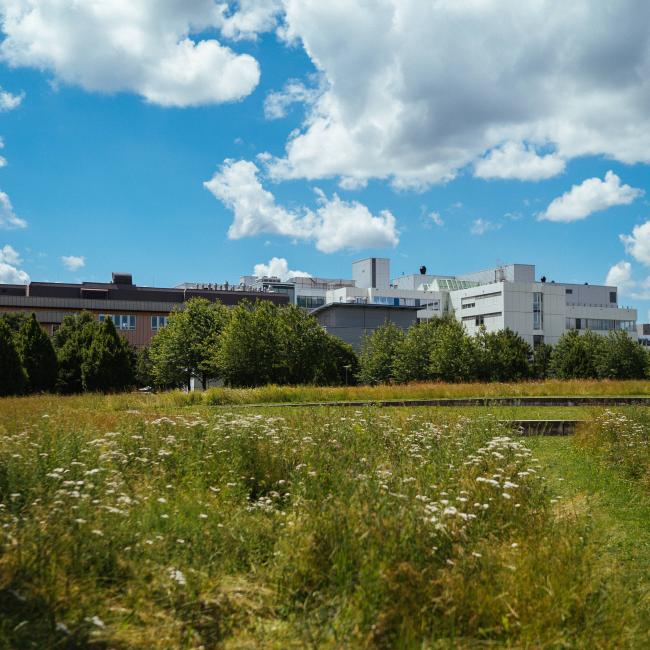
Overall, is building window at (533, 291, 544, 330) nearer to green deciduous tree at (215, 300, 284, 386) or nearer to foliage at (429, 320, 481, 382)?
foliage at (429, 320, 481, 382)

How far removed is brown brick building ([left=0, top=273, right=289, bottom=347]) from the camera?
79188 mm

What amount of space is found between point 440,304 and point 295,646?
359 ft

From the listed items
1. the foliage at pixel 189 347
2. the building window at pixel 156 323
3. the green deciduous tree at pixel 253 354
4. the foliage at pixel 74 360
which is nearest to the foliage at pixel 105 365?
the foliage at pixel 74 360

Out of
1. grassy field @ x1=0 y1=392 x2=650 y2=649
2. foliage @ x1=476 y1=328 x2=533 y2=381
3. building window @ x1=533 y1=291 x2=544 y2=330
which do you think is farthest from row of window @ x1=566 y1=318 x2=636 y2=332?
grassy field @ x1=0 y1=392 x2=650 y2=649

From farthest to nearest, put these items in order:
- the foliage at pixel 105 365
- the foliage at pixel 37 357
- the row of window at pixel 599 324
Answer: the row of window at pixel 599 324
the foliage at pixel 105 365
the foliage at pixel 37 357

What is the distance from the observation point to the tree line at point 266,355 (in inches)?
1799

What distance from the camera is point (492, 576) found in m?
4.67

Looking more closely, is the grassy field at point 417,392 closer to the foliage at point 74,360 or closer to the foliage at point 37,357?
the foliage at point 37,357

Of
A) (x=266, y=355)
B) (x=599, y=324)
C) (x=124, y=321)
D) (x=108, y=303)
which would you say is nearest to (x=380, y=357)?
(x=266, y=355)

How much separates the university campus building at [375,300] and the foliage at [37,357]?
22.2 m

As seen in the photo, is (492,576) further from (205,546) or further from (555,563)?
(205,546)

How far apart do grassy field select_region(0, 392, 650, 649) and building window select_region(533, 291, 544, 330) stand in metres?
92.9

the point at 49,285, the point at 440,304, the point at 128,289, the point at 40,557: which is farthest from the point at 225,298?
the point at 40,557

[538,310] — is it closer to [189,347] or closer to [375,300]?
[375,300]
